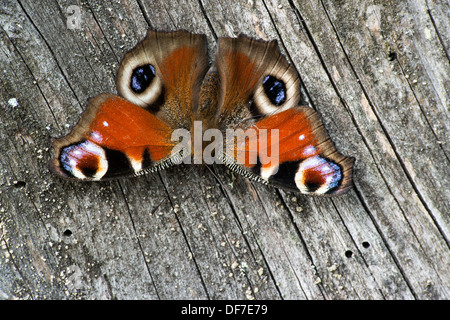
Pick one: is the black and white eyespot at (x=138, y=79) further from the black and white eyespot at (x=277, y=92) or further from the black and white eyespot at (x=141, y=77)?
the black and white eyespot at (x=277, y=92)

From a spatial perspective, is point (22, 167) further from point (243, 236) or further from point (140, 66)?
point (243, 236)

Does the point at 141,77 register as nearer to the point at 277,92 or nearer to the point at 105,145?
the point at 105,145

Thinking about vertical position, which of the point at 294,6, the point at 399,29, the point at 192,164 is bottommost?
the point at 192,164

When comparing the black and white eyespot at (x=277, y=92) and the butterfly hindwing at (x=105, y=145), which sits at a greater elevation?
the butterfly hindwing at (x=105, y=145)

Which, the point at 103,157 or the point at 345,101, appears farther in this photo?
the point at 345,101

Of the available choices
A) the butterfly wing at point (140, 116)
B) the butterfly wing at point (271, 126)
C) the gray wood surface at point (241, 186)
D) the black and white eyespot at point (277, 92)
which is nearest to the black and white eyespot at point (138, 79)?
the butterfly wing at point (140, 116)
